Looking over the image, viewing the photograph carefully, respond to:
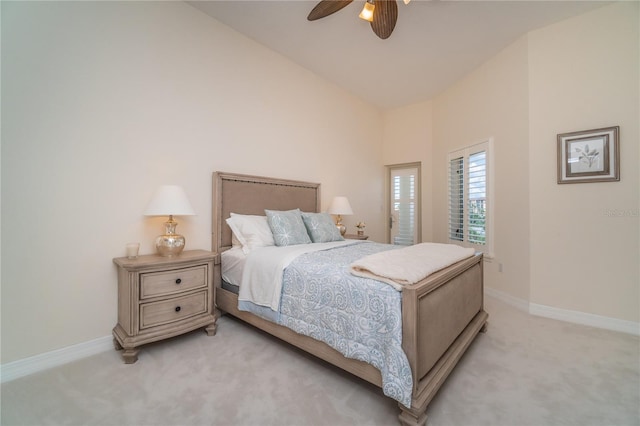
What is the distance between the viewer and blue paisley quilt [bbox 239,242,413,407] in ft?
4.26

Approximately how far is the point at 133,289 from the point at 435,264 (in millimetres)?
2115

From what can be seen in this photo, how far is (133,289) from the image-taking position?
6.22ft

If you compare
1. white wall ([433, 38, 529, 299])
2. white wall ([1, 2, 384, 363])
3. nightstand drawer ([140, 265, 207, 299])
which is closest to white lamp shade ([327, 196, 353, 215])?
white wall ([1, 2, 384, 363])

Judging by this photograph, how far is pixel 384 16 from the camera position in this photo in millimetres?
2107

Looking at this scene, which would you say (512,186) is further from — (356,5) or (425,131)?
(356,5)

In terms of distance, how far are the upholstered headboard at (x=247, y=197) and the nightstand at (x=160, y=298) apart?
0.53m

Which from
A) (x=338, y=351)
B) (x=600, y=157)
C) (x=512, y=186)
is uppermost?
(x=600, y=157)

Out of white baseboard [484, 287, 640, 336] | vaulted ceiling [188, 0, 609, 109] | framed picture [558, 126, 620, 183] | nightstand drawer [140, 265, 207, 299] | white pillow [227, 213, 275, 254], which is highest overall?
vaulted ceiling [188, 0, 609, 109]

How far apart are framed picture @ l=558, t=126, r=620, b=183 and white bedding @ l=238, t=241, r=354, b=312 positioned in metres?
2.75

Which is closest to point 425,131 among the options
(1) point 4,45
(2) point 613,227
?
(2) point 613,227

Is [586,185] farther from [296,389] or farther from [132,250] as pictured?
[132,250]

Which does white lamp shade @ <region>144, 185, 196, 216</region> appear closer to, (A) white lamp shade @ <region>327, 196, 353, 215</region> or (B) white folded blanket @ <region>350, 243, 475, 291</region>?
(B) white folded blanket @ <region>350, 243, 475, 291</region>

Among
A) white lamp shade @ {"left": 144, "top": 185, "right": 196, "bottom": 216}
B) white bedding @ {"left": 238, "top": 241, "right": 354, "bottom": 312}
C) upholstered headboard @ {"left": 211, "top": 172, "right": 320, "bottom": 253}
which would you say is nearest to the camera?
white bedding @ {"left": 238, "top": 241, "right": 354, "bottom": 312}

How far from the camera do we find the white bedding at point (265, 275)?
197cm
